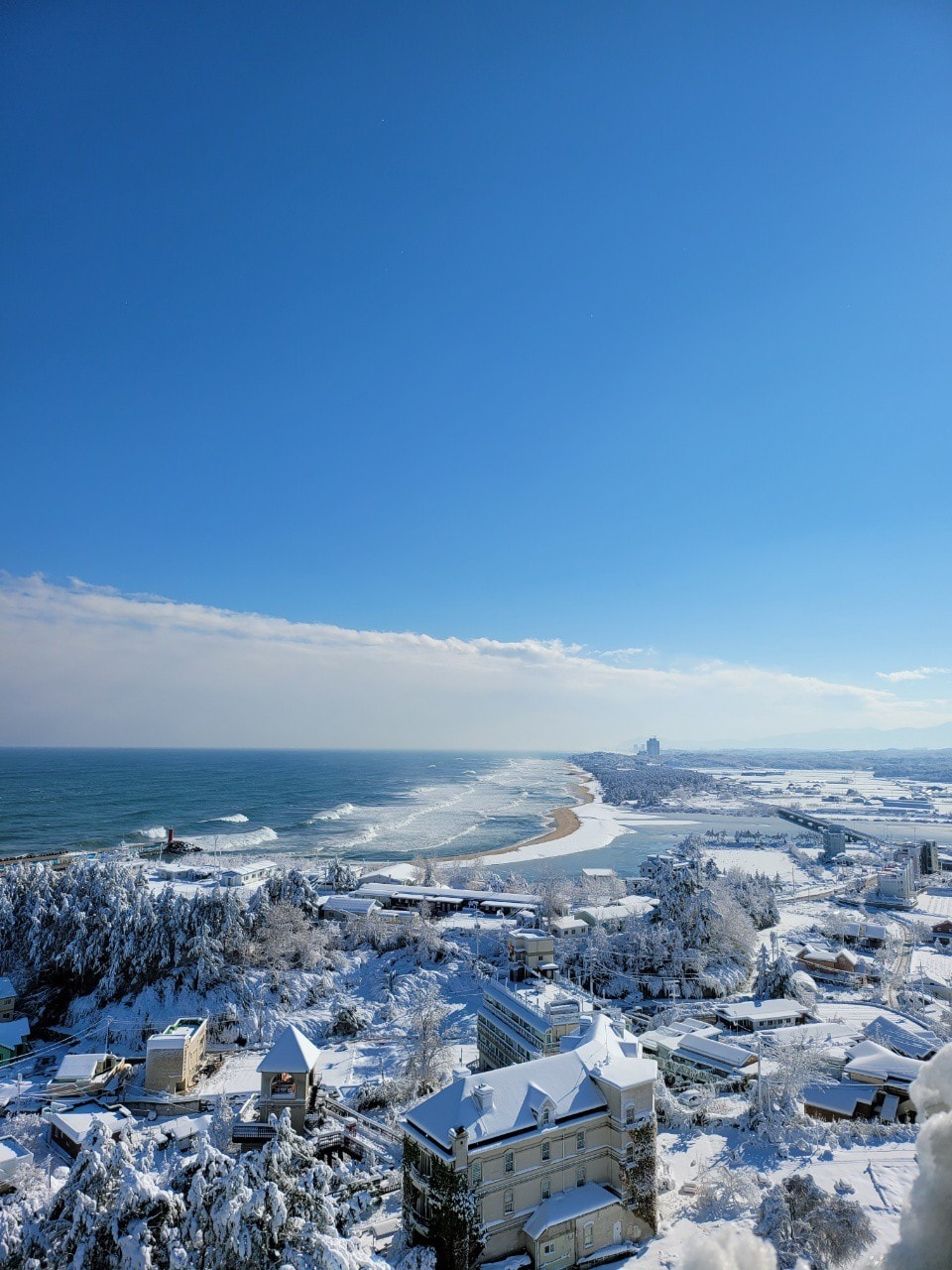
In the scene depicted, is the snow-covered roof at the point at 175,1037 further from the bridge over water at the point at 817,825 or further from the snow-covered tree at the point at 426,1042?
the bridge over water at the point at 817,825

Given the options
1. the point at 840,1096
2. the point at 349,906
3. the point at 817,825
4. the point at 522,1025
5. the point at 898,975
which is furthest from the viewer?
the point at 817,825

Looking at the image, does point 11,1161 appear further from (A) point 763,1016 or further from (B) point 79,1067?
(A) point 763,1016

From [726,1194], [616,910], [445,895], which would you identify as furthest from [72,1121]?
[616,910]

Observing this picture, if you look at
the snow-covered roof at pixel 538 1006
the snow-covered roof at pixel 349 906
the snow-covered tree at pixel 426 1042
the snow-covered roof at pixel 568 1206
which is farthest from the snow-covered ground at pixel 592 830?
the snow-covered roof at pixel 568 1206

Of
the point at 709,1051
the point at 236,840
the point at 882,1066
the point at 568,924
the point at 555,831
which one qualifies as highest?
the point at 882,1066

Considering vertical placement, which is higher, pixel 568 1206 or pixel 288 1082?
pixel 568 1206

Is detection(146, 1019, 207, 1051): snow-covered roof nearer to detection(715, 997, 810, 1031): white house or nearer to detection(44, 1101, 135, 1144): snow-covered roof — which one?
detection(44, 1101, 135, 1144): snow-covered roof

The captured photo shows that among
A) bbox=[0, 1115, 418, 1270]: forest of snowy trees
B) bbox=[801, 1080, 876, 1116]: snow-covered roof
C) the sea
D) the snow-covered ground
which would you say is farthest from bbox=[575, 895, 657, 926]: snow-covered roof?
bbox=[0, 1115, 418, 1270]: forest of snowy trees
